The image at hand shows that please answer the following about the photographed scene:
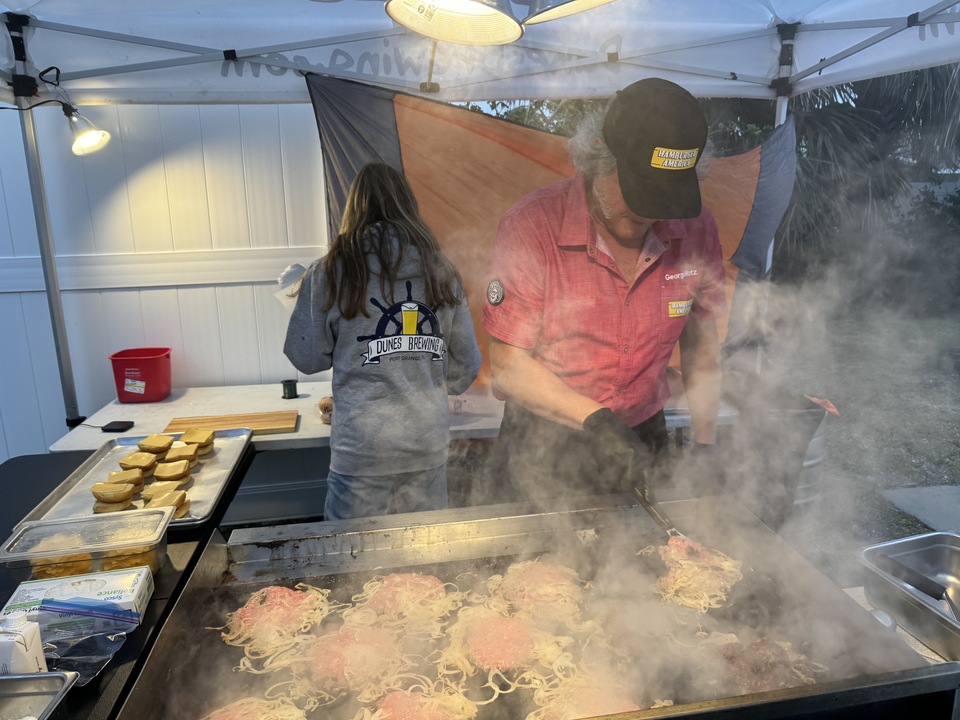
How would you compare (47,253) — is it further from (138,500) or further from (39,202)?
(138,500)

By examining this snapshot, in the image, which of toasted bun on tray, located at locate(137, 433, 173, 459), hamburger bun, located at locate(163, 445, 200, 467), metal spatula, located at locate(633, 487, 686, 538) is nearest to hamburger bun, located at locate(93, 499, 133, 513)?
hamburger bun, located at locate(163, 445, 200, 467)

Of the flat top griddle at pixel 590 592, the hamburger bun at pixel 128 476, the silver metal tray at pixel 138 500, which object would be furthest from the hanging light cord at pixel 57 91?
the flat top griddle at pixel 590 592

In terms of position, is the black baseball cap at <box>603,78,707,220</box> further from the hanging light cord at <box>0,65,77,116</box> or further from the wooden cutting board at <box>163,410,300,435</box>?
the hanging light cord at <box>0,65,77,116</box>

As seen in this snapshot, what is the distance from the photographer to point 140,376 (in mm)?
4051

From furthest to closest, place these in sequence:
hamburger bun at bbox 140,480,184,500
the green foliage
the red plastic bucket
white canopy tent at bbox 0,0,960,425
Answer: the red plastic bucket
the green foliage
white canopy tent at bbox 0,0,960,425
hamburger bun at bbox 140,480,184,500

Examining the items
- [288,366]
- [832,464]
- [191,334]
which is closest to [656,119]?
[288,366]

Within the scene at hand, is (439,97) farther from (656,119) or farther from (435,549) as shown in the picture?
(435,549)

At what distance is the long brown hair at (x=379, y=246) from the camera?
2.51m

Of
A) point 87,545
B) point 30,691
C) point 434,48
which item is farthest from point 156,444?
point 434,48

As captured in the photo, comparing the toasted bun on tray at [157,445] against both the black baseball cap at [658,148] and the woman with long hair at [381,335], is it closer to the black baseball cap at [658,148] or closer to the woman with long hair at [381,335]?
the woman with long hair at [381,335]

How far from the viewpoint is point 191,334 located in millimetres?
4469

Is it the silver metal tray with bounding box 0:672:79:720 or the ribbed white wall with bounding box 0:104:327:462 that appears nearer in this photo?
the silver metal tray with bounding box 0:672:79:720

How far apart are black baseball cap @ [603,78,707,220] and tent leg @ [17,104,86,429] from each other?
3.44 meters

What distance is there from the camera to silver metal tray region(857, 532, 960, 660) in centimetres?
157
